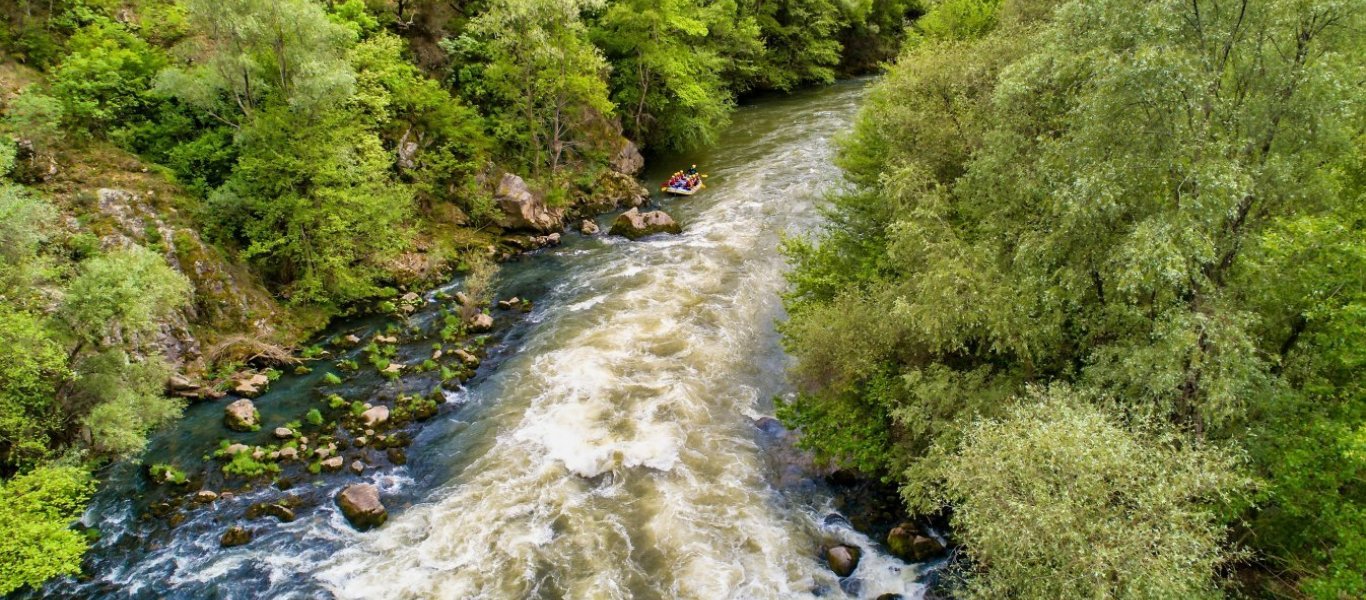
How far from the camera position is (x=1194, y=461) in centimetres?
1034

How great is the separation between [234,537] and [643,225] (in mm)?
22171

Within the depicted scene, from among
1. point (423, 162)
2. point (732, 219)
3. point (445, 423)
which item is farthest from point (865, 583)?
point (423, 162)

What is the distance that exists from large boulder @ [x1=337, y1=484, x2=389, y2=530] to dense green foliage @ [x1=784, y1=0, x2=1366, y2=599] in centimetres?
1261

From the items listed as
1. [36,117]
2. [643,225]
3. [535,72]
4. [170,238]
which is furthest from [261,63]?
[643,225]

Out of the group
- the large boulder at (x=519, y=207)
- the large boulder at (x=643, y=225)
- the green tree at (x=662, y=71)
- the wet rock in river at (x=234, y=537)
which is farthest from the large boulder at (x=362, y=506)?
the green tree at (x=662, y=71)

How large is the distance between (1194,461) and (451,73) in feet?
115

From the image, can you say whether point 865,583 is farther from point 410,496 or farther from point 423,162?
point 423,162

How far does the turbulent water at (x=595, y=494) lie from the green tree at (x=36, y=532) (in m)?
→ 1.42

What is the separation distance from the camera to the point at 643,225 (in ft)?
112

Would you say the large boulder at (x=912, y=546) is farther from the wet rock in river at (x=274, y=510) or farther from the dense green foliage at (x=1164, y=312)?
the wet rock in river at (x=274, y=510)

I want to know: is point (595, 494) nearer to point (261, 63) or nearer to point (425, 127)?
point (261, 63)

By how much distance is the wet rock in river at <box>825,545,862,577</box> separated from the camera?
50.3 feet

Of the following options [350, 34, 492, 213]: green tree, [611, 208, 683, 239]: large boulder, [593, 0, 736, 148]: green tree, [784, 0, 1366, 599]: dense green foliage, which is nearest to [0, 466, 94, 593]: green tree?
[784, 0, 1366, 599]: dense green foliage

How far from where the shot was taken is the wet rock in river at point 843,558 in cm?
1534
